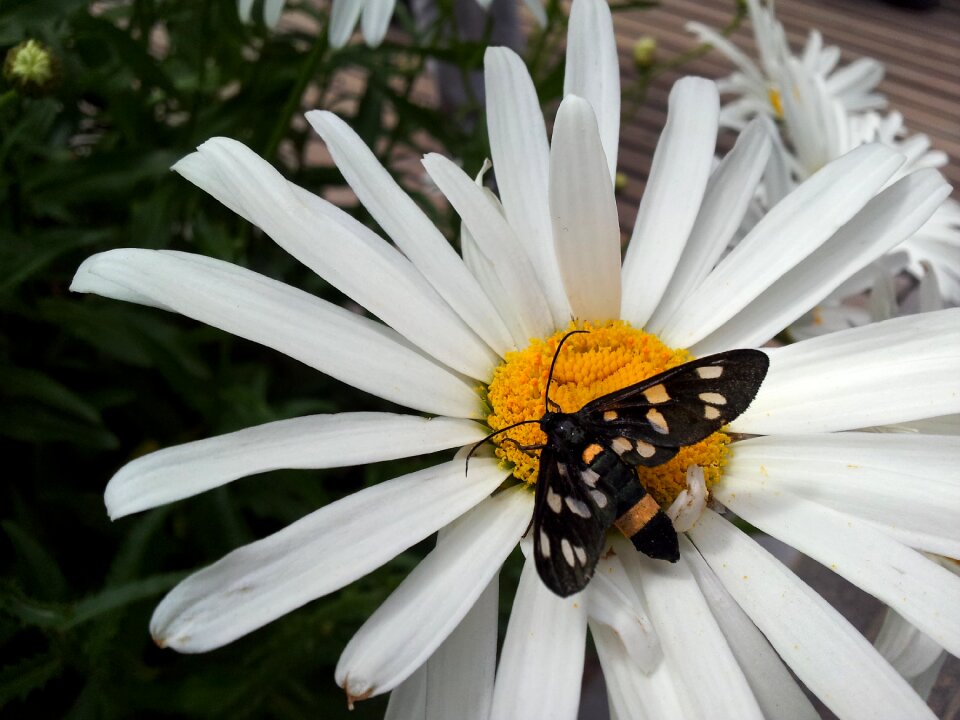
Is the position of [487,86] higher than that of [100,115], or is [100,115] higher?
[487,86]

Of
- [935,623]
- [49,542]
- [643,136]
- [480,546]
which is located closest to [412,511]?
[480,546]

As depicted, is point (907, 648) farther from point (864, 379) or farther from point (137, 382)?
point (137, 382)

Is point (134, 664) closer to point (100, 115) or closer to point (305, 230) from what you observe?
point (305, 230)

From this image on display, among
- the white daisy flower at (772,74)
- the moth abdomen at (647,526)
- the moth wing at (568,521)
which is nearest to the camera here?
the moth wing at (568,521)

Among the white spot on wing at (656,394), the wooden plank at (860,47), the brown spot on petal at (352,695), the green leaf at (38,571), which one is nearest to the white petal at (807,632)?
the white spot on wing at (656,394)

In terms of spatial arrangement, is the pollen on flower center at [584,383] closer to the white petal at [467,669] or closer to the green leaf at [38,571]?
the white petal at [467,669]

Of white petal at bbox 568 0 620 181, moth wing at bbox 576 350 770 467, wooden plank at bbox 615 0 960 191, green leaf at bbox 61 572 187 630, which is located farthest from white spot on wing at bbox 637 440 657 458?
wooden plank at bbox 615 0 960 191

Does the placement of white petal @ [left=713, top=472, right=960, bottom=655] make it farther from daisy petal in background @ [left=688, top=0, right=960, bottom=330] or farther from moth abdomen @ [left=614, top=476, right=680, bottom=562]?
daisy petal in background @ [left=688, top=0, right=960, bottom=330]
